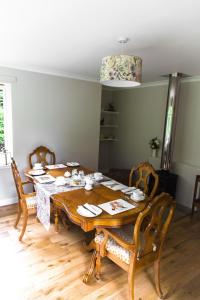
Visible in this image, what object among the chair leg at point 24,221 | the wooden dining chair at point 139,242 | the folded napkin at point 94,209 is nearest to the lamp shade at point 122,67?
the wooden dining chair at point 139,242

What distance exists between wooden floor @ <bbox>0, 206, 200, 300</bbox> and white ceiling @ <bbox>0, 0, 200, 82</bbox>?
2273mm

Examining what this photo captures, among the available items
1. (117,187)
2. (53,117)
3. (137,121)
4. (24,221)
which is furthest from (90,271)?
(137,121)

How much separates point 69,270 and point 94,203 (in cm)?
75

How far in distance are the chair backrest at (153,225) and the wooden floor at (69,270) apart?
0.49m

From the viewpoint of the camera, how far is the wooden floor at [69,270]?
74.0 inches

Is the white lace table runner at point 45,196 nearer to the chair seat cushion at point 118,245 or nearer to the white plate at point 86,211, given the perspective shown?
the white plate at point 86,211

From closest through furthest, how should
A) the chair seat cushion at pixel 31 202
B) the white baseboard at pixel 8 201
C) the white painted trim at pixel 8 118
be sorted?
the chair seat cushion at pixel 31 202
the white painted trim at pixel 8 118
the white baseboard at pixel 8 201

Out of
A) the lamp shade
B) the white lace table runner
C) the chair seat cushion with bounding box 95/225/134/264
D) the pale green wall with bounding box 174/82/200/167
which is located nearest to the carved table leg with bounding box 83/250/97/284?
the chair seat cushion with bounding box 95/225/134/264

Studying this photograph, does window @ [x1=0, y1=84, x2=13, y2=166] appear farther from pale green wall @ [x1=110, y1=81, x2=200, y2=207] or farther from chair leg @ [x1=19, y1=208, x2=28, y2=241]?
pale green wall @ [x1=110, y1=81, x2=200, y2=207]

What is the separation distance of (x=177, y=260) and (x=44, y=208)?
1.60 metres

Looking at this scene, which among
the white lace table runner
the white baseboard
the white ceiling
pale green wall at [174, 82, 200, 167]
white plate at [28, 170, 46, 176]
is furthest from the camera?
pale green wall at [174, 82, 200, 167]

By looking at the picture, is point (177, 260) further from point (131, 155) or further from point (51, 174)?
point (131, 155)

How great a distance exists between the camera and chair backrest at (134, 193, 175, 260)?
5.12 feet

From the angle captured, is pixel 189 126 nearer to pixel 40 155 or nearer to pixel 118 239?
pixel 40 155
